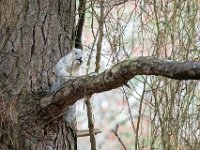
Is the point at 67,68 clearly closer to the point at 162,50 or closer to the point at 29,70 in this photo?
the point at 29,70

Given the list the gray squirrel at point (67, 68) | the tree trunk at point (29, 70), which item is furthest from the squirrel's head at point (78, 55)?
the tree trunk at point (29, 70)

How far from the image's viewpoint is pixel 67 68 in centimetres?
189

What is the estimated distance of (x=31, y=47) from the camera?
194cm

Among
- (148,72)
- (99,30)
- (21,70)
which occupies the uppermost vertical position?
(99,30)

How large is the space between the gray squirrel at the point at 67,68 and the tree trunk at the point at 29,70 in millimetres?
29

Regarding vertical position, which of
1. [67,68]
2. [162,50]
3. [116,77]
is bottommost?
[116,77]

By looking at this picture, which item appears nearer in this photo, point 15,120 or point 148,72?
point 148,72

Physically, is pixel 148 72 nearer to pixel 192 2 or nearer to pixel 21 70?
pixel 21 70

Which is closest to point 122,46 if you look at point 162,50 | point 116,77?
point 162,50

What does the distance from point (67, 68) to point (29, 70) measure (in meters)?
0.15

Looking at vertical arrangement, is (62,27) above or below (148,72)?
above

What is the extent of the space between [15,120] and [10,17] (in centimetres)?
37

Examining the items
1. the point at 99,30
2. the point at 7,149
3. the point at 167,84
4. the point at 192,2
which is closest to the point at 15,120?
the point at 7,149

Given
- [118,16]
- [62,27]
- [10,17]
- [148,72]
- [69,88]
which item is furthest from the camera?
[118,16]
